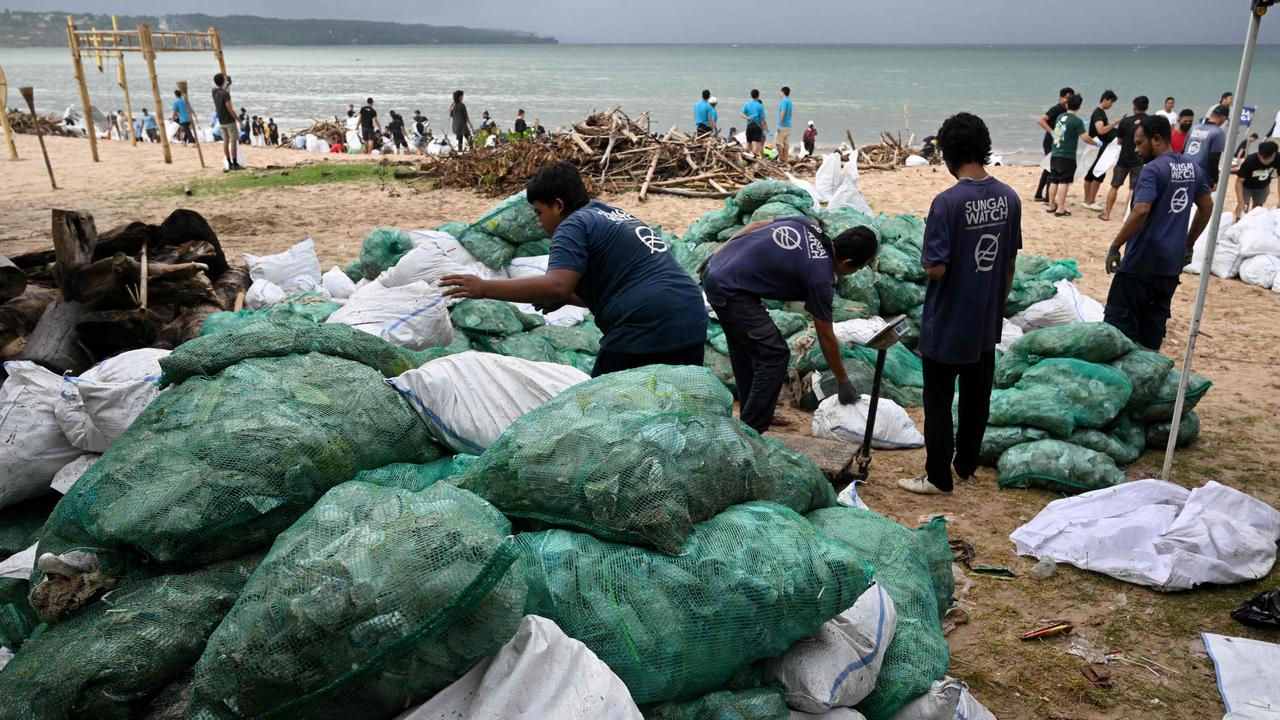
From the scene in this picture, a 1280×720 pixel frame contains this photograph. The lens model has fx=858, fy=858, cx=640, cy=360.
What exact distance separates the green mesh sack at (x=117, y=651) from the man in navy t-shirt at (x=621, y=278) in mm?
1673

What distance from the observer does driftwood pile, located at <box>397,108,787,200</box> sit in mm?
11562

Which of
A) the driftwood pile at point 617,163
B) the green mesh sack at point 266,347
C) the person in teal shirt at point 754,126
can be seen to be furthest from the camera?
the person in teal shirt at point 754,126

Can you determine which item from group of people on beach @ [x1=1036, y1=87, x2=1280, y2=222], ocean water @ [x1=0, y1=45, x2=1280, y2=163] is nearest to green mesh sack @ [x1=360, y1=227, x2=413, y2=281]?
group of people on beach @ [x1=1036, y1=87, x2=1280, y2=222]

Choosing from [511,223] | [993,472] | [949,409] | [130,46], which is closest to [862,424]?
[949,409]

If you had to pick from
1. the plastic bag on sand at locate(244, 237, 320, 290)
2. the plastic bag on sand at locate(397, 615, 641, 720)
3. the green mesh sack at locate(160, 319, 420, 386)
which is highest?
the green mesh sack at locate(160, 319, 420, 386)

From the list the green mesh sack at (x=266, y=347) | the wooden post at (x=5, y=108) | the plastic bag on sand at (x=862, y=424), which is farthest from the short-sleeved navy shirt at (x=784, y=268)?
the wooden post at (x=5, y=108)

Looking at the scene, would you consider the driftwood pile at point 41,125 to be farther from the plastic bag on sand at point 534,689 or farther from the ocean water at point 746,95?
the plastic bag on sand at point 534,689

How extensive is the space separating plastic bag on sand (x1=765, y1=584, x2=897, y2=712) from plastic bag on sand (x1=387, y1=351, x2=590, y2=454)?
3.58 ft

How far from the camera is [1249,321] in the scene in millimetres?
6828

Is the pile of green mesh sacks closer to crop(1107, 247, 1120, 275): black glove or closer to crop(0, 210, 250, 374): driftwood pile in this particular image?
crop(1107, 247, 1120, 275): black glove

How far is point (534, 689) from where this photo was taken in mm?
1639

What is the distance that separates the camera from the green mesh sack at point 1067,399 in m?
4.19

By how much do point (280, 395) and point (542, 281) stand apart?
1093 mm

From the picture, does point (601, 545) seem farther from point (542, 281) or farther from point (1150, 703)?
point (1150, 703)
